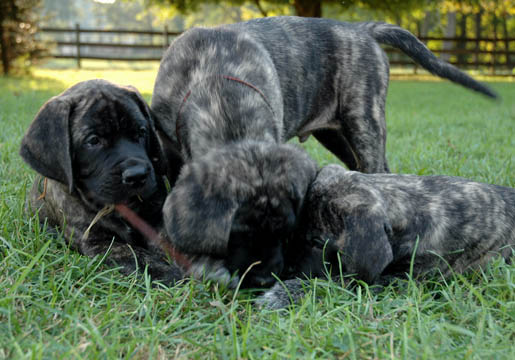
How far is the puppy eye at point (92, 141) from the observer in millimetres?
3562

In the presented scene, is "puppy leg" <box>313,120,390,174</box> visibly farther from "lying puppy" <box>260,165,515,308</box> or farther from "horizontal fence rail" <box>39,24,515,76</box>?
"horizontal fence rail" <box>39,24,515,76</box>

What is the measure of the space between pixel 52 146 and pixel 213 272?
1372 mm

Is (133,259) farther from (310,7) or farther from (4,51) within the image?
(310,7)

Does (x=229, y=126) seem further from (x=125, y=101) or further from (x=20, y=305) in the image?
(x=20, y=305)

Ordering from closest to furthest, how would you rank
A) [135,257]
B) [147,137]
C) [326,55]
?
[135,257], [147,137], [326,55]

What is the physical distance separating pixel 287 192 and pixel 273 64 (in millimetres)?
1867

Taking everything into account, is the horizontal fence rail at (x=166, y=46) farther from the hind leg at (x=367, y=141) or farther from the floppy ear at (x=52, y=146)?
the floppy ear at (x=52, y=146)

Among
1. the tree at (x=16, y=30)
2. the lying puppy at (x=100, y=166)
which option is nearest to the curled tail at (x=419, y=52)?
the lying puppy at (x=100, y=166)

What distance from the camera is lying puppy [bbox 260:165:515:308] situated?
284 centimetres

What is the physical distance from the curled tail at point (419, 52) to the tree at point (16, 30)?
16.2 meters

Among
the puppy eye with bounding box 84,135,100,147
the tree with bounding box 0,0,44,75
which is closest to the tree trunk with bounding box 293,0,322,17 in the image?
the tree with bounding box 0,0,44,75

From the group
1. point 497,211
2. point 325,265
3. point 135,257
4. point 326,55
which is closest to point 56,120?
point 135,257

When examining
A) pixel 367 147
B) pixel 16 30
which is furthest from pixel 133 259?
pixel 16 30

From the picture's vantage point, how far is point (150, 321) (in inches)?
99.3
